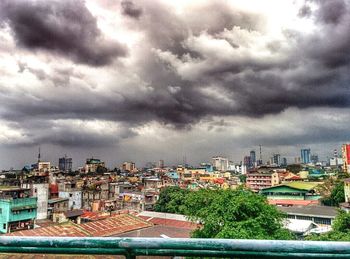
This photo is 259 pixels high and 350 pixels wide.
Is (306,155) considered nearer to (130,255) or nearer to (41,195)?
(41,195)

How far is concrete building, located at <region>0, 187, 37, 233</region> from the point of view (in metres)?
25.3

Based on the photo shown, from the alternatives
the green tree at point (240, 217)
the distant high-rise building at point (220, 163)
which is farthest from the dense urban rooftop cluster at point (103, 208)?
the distant high-rise building at point (220, 163)

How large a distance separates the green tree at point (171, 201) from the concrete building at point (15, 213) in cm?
1272

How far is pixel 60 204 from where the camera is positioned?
116 feet

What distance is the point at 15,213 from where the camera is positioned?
→ 25781 millimetres

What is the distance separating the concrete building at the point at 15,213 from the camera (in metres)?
25.3

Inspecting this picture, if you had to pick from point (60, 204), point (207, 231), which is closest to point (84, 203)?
point (60, 204)

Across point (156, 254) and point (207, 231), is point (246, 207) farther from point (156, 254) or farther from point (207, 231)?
point (156, 254)

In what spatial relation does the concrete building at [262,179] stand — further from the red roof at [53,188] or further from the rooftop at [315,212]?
the red roof at [53,188]

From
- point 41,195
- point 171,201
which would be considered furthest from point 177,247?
point 41,195

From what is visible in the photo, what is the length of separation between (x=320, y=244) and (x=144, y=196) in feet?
125

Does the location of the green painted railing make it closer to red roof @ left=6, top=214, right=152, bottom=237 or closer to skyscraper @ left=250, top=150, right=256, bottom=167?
red roof @ left=6, top=214, right=152, bottom=237

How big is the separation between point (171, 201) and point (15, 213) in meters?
14.6

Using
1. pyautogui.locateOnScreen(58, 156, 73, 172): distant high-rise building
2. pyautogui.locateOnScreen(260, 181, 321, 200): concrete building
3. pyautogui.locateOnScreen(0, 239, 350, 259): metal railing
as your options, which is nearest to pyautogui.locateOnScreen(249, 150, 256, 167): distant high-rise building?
pyautogui.locateOnScreen(58, 156, 73, 172): distant high-rise building
